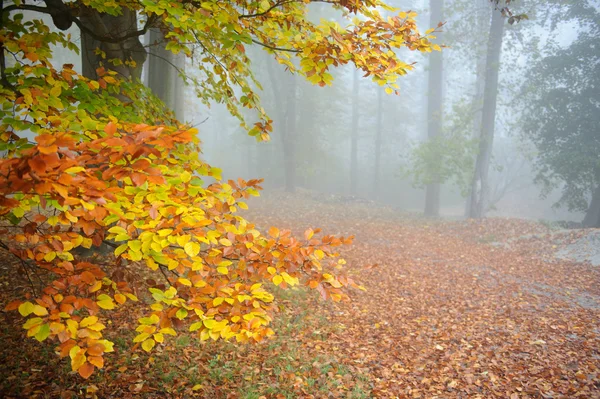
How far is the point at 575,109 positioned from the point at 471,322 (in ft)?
46.9

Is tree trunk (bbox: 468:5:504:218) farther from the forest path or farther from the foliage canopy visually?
the forest path

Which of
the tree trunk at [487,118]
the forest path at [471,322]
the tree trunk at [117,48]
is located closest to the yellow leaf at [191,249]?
the forest path at [471,322]

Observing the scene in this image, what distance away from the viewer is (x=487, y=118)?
54.7 ft

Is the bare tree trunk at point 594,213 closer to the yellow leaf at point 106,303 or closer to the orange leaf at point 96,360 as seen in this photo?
the yellow leaf at point 106,303

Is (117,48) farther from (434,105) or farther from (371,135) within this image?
(371,135)

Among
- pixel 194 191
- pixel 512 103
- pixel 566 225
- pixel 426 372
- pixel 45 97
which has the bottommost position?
pixel 426 372

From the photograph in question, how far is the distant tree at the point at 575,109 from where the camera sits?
50.8ft

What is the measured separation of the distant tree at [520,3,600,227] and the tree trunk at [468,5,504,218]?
1648 millimetres

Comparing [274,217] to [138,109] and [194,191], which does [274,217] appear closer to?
[138,109]

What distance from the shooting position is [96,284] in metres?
2.32

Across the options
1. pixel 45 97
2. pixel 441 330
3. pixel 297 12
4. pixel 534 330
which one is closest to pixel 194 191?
pixel 45 97

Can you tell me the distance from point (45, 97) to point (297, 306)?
467 cm

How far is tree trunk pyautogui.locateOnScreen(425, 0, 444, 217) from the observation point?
19.0 meters

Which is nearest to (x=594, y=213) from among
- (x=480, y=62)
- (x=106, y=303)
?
(x=480, y=62)
